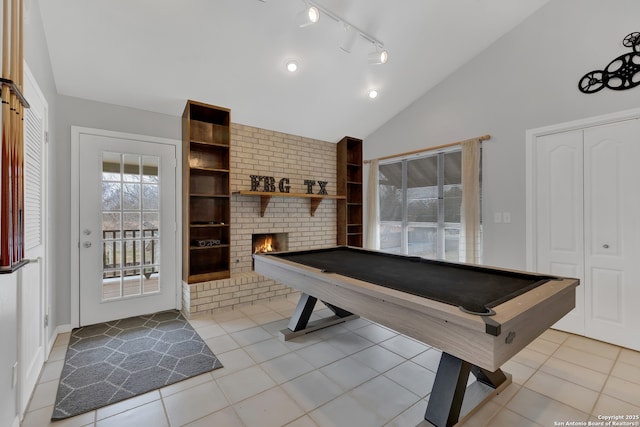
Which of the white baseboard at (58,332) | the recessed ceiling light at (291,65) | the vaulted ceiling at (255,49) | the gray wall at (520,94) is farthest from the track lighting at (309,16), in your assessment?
the white baseboard at (58,332)

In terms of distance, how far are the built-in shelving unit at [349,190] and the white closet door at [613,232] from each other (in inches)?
116

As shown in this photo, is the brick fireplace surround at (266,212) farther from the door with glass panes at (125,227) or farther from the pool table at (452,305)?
the pool table at (452,305)

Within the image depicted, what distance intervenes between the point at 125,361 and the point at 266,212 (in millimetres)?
2344

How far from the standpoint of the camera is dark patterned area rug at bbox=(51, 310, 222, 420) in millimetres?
1952

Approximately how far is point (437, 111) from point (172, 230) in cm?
373

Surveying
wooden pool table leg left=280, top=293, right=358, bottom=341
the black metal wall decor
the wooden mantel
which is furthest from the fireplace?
the black metal wall decor

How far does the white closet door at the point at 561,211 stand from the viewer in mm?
2875

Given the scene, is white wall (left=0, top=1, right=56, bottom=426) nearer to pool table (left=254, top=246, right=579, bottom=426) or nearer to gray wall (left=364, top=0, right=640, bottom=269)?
pool table (left=254, top=246, right=579, bottom=426)

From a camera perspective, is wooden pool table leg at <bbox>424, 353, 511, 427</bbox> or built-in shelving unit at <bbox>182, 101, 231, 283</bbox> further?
built-in shelving unit at <bbox>182, 101, 231, 283</bbox>

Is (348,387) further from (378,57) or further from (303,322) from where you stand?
(378,57)

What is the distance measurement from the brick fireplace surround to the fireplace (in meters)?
0.11

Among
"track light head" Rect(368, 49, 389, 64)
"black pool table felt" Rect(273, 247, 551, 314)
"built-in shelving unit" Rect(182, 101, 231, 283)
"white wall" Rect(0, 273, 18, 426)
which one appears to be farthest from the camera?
"built-in shelving unit" Rect(182, 101, 231, 283)

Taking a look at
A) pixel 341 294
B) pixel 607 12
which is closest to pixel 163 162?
pixel 341 294

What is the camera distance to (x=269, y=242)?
14.4 feet
